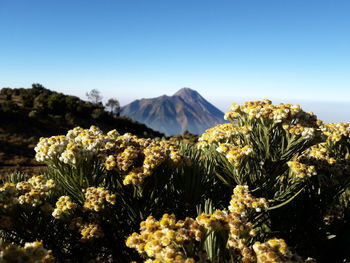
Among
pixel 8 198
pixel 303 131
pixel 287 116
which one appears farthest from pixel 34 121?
pixel 303 131

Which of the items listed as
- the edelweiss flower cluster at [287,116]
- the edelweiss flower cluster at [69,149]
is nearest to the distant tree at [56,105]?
the edelweiss flower cluster at [69,149]

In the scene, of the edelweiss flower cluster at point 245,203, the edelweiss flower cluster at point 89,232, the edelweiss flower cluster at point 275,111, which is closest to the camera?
the edelweiss flower cluster at point 245,203

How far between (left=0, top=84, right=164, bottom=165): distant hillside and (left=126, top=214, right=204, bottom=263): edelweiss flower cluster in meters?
16.8

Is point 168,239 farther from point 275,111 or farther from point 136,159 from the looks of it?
point 275,111

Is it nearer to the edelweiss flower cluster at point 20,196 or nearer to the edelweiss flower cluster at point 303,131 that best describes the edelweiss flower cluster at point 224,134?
the edelweiss flower cluster at point 303,131

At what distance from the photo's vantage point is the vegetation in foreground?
2.41 m

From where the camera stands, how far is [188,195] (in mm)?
3213

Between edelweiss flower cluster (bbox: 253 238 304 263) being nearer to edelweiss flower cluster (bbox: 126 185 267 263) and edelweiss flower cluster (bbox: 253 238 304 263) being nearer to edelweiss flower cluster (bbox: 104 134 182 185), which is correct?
edelweiss flower cluster (bbox: 126 185 267 263)

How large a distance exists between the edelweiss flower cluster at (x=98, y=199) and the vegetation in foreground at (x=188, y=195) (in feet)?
0.04

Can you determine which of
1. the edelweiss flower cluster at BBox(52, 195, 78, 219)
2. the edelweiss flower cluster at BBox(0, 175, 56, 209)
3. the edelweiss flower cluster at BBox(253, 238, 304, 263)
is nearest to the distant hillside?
the edelweiss flower cluster at BBox(0, 175, 56, 209)

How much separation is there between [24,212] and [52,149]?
0.77 m

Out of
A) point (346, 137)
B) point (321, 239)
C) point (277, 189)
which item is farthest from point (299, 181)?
point (346, 137)

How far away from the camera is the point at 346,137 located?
175 inches

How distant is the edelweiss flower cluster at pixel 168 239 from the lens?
1594 millimetres
